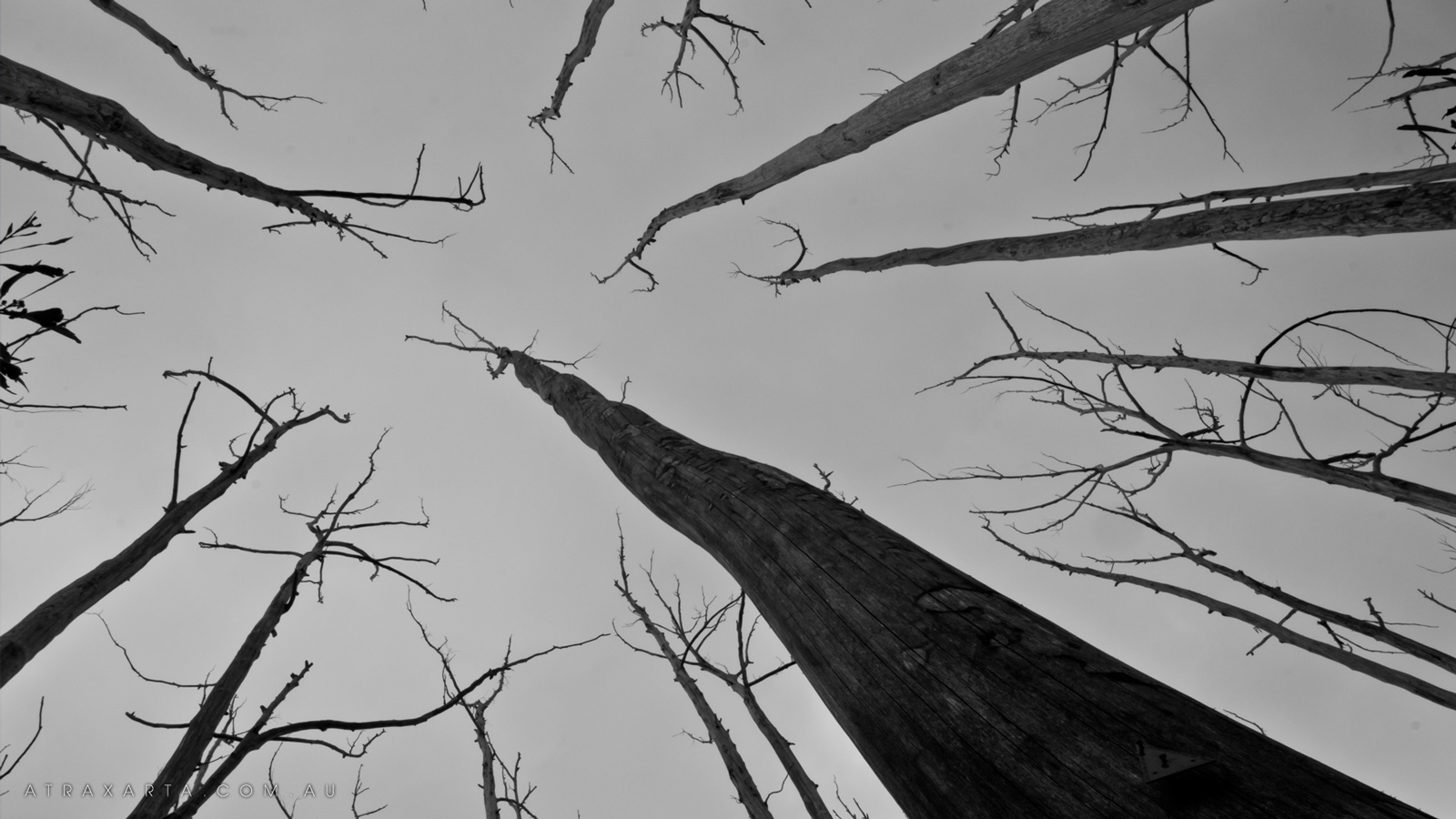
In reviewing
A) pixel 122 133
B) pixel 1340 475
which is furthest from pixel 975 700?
pixel 1340 475

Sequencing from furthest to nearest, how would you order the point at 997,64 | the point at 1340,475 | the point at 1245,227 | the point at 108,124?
the point at 1340,475, the point at 1245,227, the point at 997,64, the point at 108,124

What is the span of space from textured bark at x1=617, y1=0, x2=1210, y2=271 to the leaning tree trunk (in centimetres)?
224

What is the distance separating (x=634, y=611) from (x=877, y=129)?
Answer: 6543mm

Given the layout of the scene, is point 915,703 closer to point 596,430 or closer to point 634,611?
point 596,430

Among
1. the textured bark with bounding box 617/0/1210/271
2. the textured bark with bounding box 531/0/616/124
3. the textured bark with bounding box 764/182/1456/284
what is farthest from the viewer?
the textured bark with bounding box 531/0/616/124

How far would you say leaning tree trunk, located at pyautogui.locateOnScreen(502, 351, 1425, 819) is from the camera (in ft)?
2.76

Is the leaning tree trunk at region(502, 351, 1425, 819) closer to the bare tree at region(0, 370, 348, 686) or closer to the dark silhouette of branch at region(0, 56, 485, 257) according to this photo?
the dark silhouette of branch at region(0, 56, 485, 257)

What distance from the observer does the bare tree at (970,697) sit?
845 mm

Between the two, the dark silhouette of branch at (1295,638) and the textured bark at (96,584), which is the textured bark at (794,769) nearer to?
the dark silhouette of branch at (1295,638)

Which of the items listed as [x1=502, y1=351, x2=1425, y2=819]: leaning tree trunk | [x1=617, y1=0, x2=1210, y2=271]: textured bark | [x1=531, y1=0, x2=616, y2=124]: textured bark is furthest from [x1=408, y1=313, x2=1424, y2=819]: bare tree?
[x1=531, y1=0, x2=616, y2=124]: textured bark

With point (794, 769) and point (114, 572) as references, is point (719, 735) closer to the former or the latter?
point (794, 769)

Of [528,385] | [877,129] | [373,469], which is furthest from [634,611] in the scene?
[877,129]

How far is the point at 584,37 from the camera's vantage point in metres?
5.53

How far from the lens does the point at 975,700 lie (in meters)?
1.08
